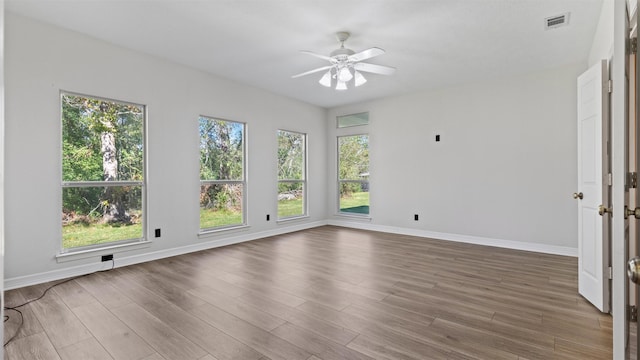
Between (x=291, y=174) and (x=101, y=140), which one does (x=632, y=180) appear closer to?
(x=101, y=140)

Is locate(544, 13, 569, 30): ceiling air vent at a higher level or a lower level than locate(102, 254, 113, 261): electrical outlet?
higher

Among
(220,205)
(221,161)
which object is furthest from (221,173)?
(220,205)

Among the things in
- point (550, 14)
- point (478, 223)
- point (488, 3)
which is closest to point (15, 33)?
point (488, 3)

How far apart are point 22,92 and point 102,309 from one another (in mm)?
2332

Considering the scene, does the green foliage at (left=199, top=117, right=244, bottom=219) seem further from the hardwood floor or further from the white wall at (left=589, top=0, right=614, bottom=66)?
the white wall at (left=589, top=0, right=614, bottom=66)

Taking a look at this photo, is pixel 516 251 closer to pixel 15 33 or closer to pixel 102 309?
pixel 102 309

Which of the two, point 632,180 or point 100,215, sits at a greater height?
point 632,180

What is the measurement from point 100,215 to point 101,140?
904 millimetres

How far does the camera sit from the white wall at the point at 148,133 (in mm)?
2980

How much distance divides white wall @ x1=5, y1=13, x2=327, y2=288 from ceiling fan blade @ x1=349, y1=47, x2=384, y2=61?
8.13ft

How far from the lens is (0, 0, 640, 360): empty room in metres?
2.04

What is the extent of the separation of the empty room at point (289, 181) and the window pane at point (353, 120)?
451 millimetres

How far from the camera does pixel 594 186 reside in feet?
8.11

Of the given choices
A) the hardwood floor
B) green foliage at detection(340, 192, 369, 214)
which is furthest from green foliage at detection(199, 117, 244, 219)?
green foliage at detection(340, 192, 369, 214)
